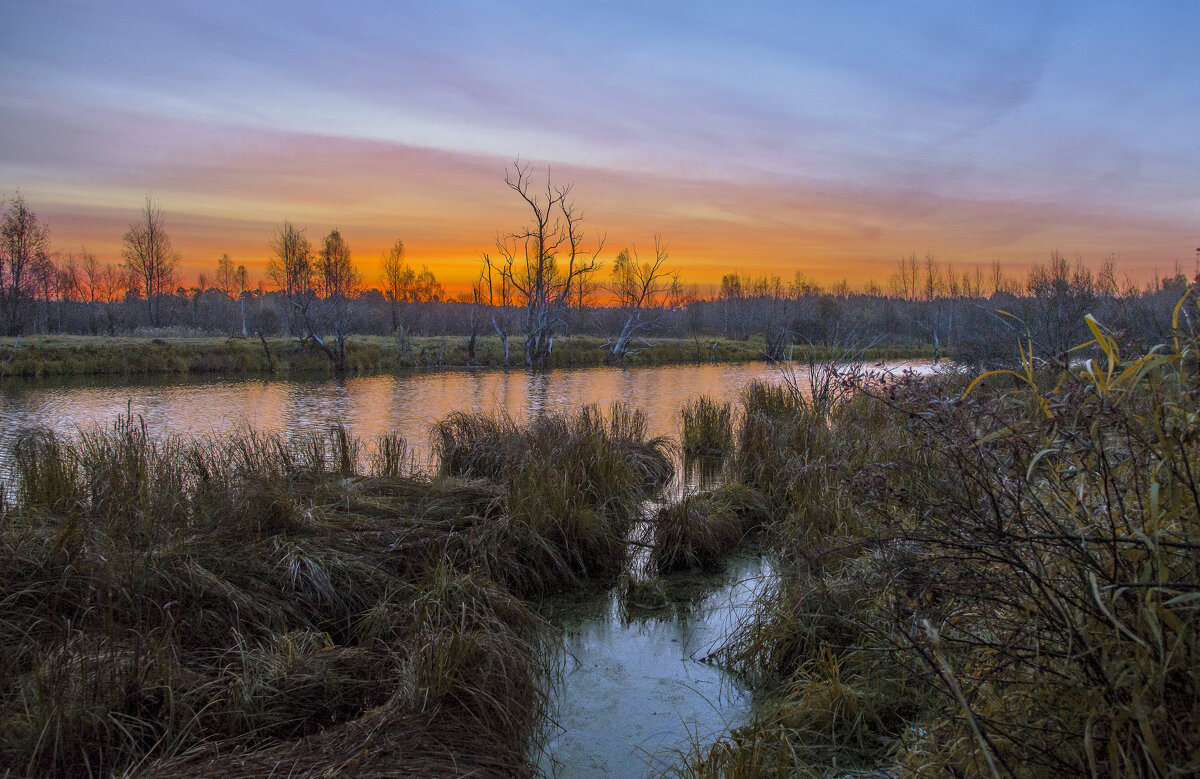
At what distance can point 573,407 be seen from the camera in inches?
491

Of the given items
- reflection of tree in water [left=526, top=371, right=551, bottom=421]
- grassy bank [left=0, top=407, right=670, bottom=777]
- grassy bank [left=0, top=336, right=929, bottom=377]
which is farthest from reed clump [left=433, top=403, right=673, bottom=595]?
grassy bank [left=0, top=336, right=929, bottom=377]

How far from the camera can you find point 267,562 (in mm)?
4508

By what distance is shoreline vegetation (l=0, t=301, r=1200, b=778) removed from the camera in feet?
5.55

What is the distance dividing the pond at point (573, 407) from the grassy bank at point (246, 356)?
4.19m

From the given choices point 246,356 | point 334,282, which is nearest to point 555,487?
point 246,356

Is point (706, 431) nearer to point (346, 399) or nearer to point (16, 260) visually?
point (346, 399)

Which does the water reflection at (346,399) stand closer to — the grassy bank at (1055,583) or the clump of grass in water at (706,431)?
the clump of grass in water at (706,431)

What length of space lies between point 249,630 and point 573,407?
28.7 feet

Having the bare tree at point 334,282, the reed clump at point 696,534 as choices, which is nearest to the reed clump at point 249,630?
the reed clump at point 696,534

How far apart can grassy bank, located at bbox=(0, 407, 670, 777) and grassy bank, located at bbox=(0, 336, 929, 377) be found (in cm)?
2223

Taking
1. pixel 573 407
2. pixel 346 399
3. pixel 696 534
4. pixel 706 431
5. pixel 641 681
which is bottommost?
pixel 641 681

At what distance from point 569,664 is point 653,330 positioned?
5091 cm

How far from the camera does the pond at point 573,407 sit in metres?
3.64

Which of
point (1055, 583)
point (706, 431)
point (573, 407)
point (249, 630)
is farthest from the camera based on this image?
point (573, 407)
